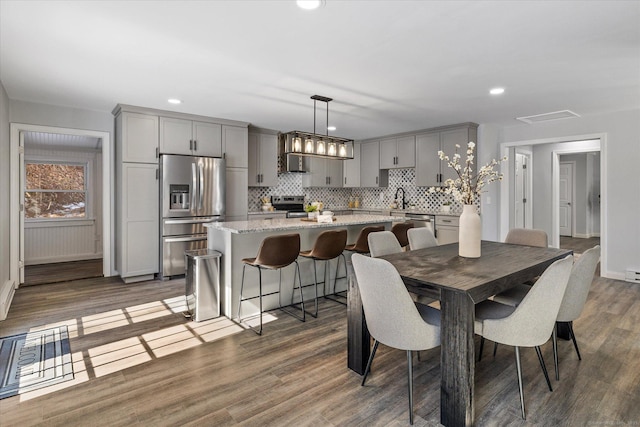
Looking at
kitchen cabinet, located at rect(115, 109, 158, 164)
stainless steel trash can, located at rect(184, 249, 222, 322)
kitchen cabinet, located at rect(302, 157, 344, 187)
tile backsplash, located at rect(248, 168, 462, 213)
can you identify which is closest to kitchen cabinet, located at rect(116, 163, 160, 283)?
kitchen cabinet, located at rect(115, 109, 158, 164)

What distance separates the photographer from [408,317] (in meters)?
1.88

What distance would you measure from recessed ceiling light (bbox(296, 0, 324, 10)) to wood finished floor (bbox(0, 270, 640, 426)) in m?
2.36

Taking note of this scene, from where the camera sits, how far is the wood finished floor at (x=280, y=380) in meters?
1.92

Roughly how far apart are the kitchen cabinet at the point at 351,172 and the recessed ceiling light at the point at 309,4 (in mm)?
5428

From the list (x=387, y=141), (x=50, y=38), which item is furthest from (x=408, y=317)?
(x=387, y=141)

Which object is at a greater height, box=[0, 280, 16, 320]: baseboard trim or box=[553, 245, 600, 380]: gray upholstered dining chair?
box=[553, 245, 600, 380]: gray upholstered dining chair

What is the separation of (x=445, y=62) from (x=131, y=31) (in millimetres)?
2514

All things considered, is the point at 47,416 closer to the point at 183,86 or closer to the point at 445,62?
the point at 183,86

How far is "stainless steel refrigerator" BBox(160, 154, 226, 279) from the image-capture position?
4879 millimetres

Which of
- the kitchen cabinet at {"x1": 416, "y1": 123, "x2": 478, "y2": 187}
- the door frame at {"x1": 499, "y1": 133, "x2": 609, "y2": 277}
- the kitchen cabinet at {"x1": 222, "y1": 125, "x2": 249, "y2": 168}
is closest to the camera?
the door frame at {"x1": 499, "y1": 133, "x2": 609, "y2": 277}

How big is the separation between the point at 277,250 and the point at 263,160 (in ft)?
11.4

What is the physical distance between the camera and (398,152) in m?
6.72

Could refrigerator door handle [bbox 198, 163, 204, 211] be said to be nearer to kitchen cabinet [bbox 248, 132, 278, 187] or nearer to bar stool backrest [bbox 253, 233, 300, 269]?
kitchen cabinet [bbox 248, 132, 278, 187]

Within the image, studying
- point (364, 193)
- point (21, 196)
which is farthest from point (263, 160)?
point (21, 196)
